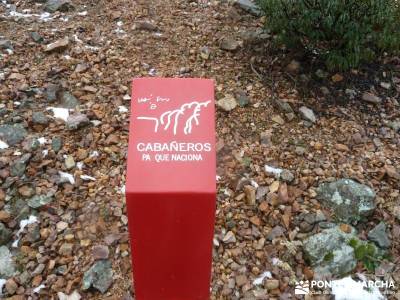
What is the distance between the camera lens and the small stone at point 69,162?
357 centimetres

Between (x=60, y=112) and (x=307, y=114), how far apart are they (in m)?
2.13

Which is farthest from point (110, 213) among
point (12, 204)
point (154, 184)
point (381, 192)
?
point (381, 192)

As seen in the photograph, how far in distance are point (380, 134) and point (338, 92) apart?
0.56m

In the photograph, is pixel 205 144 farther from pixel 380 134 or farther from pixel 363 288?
pixel 380 134

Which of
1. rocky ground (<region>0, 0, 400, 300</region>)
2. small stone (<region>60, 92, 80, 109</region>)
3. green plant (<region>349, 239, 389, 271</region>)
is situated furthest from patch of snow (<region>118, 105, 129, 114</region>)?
green plant (<region>349, 239, 389, 271</region>)

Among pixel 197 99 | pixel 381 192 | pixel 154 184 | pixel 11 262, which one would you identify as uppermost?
pixel 197 99

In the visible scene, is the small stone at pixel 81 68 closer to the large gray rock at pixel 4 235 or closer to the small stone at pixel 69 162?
the small stone at pixel 69 162

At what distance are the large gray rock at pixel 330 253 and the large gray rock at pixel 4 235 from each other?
2.04 metres

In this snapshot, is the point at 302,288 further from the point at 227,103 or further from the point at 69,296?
the point at 227,103

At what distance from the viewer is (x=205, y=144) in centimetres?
234

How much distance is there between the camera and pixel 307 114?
4.07 meters

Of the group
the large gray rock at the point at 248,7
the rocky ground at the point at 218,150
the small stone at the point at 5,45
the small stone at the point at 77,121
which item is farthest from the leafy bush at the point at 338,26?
the small stone at the point at 5,45

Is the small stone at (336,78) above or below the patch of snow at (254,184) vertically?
above

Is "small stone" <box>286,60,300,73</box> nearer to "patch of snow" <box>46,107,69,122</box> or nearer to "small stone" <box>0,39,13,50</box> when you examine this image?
"patch of snow" <box>46,107,69,122</box>
